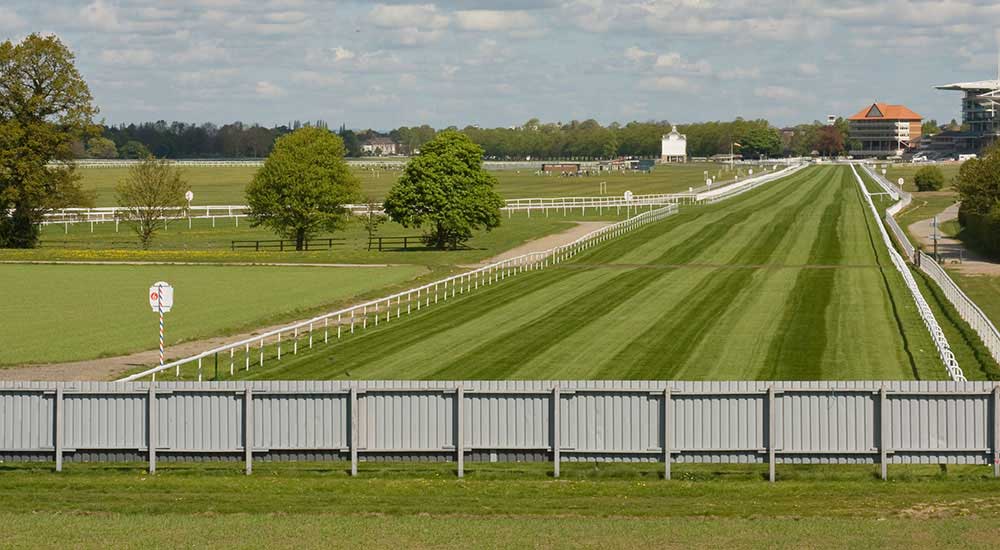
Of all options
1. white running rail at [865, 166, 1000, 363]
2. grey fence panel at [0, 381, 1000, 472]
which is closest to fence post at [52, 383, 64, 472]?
grey fence panel at [0, 381, 1000, 472]

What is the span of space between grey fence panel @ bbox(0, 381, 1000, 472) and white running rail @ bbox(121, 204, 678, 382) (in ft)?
11.0


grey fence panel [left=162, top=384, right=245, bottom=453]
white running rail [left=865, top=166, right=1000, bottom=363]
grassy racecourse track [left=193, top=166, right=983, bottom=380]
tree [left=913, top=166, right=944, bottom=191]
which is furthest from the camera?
tree [left=913, top=166, right=944, bottom=191]

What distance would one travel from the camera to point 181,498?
60.3 ft

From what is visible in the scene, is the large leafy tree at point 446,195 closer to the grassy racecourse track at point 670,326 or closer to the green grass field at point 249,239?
the green grass field at point 249,239

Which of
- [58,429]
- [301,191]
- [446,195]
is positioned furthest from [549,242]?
[58,429]

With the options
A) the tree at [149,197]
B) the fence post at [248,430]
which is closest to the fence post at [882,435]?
the fence post at [248,430]

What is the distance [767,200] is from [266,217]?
54606mm

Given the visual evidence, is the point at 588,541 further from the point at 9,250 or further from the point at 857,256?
the point at 9,250

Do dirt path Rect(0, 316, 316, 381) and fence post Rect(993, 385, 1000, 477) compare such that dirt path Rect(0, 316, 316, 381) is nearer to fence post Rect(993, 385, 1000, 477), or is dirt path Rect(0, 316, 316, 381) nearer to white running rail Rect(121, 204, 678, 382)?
white running rail Rect(121, 204, 678, 382)

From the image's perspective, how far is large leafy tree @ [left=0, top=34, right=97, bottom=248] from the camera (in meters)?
81.1

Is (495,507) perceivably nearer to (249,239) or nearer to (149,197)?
(149,197)

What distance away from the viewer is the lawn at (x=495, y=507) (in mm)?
15961

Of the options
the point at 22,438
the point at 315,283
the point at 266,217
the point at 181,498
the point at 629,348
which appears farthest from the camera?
the point at 266,217

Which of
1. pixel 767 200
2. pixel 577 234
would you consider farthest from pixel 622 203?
pixel 577 234
